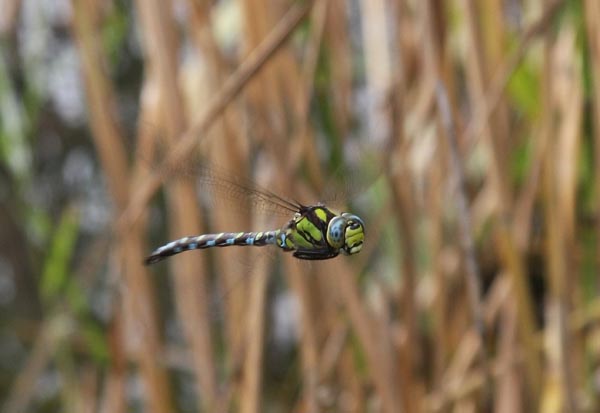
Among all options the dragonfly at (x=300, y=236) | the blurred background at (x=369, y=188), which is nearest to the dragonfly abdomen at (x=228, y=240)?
the dragonfly at (x=300, y=236)

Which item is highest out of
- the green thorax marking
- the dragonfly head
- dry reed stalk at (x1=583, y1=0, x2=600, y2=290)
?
dry reed stalk at (x1=583, y1=0, x2=600, y2=290)

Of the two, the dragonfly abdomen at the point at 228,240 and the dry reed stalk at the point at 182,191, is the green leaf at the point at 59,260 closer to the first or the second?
the dry reed stalk at the point at 182,191

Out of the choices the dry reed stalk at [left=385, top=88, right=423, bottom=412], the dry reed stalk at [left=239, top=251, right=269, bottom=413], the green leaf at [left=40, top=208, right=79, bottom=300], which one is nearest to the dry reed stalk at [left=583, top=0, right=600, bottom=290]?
the dry reed stalk at [left=385, top=88, right=423, bottom=412]

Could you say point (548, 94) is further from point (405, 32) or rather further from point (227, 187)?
point (227, 187)

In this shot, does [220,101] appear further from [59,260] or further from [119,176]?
[59,260]

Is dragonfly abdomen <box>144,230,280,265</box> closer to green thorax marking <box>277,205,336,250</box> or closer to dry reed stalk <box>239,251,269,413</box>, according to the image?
green thorax marking <box>277,205,336,250</box>

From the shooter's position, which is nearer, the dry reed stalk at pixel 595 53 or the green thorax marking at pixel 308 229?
the green thorax marking at pixel 308 229
